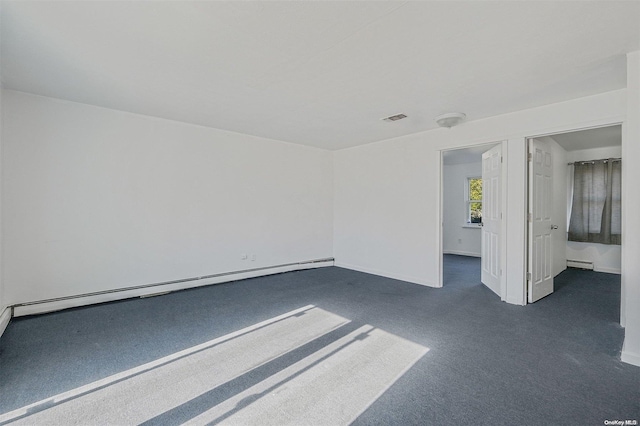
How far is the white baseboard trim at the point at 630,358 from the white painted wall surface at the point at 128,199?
4.34 meters

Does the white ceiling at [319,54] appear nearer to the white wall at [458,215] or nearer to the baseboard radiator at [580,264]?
the baseboard radiator at [580,264]

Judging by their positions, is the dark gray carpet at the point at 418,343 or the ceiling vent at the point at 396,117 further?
the ceiling vent at the point at 396,117

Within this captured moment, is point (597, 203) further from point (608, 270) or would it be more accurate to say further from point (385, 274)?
point (385, 274)

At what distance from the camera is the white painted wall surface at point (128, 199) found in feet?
10.3

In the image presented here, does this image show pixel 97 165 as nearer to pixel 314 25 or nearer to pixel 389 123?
pixel 314 25

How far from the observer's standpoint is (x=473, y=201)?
24.7 ft

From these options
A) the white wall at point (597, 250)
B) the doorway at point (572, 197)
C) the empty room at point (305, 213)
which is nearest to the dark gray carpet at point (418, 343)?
the empty room at point (305, 213)

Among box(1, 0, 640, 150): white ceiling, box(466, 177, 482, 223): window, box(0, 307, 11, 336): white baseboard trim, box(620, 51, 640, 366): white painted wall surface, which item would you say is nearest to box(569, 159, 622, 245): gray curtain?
box(466, 177, 482, 223): window

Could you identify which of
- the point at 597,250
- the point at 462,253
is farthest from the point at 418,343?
the point at 462,253

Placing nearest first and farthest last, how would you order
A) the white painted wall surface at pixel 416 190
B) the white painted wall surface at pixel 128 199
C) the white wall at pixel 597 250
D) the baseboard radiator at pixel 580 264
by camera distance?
the white painted wall surface at pixel 128 199
the white painted wall surface at pixel 416 190
the white wall at pixel 597 250
the baseboard radiator at pixel 580 264

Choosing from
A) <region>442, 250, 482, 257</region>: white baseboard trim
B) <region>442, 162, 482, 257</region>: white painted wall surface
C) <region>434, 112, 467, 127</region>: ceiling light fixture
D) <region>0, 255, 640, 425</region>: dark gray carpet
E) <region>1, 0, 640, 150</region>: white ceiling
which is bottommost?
<region>442, 250, 482, 257</region>: white baseboard trim

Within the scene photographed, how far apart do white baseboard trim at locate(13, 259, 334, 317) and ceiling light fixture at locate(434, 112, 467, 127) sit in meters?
3.44

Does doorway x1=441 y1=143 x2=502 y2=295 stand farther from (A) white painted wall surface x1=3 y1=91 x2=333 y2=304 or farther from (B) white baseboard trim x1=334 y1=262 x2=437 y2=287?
(A) white painted wall surface x1=3 y1=91 x2=333 y2=304

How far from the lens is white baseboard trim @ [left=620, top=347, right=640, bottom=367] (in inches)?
86.0
